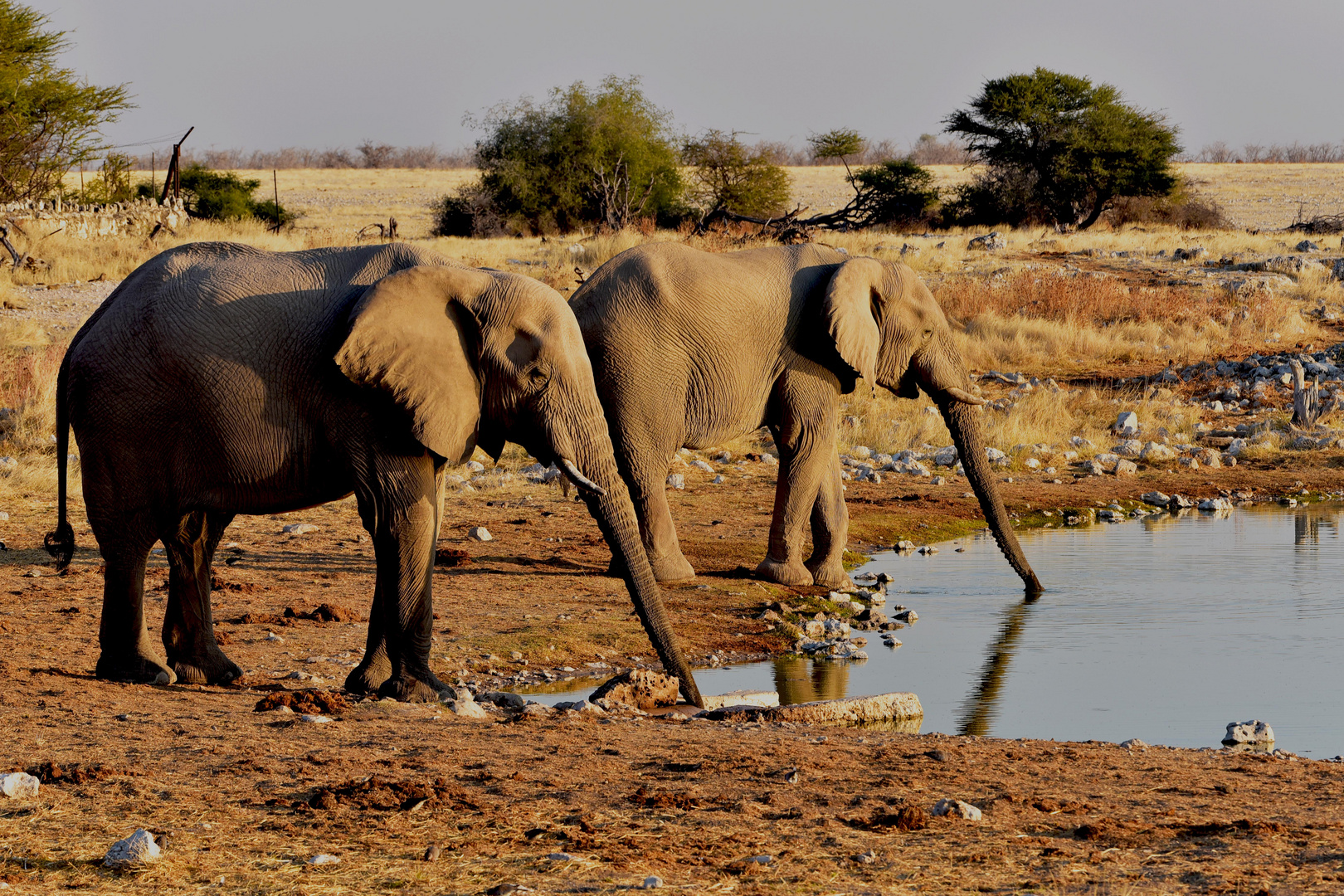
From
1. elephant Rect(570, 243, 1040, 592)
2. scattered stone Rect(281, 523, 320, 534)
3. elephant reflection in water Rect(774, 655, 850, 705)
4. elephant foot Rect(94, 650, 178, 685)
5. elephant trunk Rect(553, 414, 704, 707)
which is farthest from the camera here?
scattered stone Rect(281, 523, 320, 534)

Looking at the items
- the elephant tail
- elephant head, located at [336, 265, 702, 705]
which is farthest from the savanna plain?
elephant head, located at [336, 265, 702, 705]

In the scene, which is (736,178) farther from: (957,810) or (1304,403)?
(957,810)

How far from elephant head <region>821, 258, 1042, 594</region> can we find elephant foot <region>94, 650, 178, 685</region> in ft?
15.6

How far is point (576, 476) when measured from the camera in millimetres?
6391

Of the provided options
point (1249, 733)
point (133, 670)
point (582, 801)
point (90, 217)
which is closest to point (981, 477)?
point (1249, 733)

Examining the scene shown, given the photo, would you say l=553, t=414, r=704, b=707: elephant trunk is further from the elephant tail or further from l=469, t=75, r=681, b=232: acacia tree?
l=469, t=75, r=681, b=232: acacia tree

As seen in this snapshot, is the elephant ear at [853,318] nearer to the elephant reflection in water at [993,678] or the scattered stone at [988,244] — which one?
the elephant reflection in water at [993,678]

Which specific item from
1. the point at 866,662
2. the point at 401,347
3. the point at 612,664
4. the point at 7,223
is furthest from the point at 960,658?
the point at 7,223

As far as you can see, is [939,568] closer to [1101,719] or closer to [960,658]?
[960,658]

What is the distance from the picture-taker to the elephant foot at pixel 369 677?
657cm

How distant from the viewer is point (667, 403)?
965 centimetres

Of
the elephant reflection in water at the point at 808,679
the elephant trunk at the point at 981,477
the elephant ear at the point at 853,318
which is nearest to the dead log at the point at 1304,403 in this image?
the elephant trunk at the point at 981,477

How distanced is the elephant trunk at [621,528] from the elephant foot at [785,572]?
352cm

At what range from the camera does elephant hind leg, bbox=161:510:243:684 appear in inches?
271
